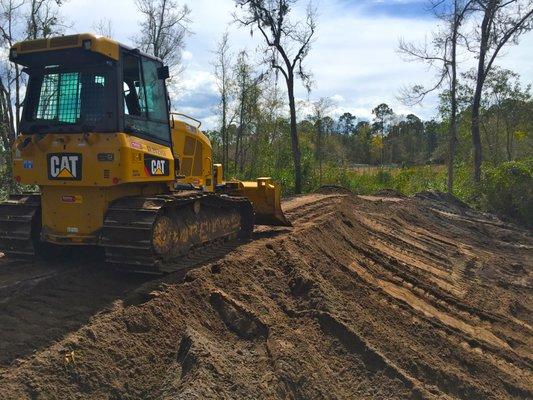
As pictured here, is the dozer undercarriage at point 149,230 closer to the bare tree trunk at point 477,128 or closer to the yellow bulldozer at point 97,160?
the yellow bulldozer at point 97,160

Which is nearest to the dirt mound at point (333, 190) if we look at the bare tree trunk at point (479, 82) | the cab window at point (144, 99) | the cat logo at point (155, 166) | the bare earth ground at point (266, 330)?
the bare tree trunk at point (479, 82)

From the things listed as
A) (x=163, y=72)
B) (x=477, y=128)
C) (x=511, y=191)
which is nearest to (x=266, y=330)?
(x=163, y=72)

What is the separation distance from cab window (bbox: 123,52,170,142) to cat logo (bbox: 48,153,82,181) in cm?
74

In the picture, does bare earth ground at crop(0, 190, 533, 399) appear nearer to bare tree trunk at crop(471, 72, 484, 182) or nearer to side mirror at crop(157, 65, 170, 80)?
side mirror at crop(157, 65, 170, 80)

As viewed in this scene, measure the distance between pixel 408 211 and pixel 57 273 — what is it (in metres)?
11.2

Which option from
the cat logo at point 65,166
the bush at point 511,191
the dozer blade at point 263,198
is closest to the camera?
the cat logo at point 65,166

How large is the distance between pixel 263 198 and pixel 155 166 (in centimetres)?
378

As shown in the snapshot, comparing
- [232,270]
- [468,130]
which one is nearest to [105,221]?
[232,270]

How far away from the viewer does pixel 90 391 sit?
443 cm

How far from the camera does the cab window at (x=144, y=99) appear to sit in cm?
693

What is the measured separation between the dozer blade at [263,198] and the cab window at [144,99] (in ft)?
10.5

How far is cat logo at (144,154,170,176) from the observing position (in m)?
6.88

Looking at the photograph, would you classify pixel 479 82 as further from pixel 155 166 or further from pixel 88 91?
pixel 88 91

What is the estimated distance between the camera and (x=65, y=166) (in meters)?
6.55
